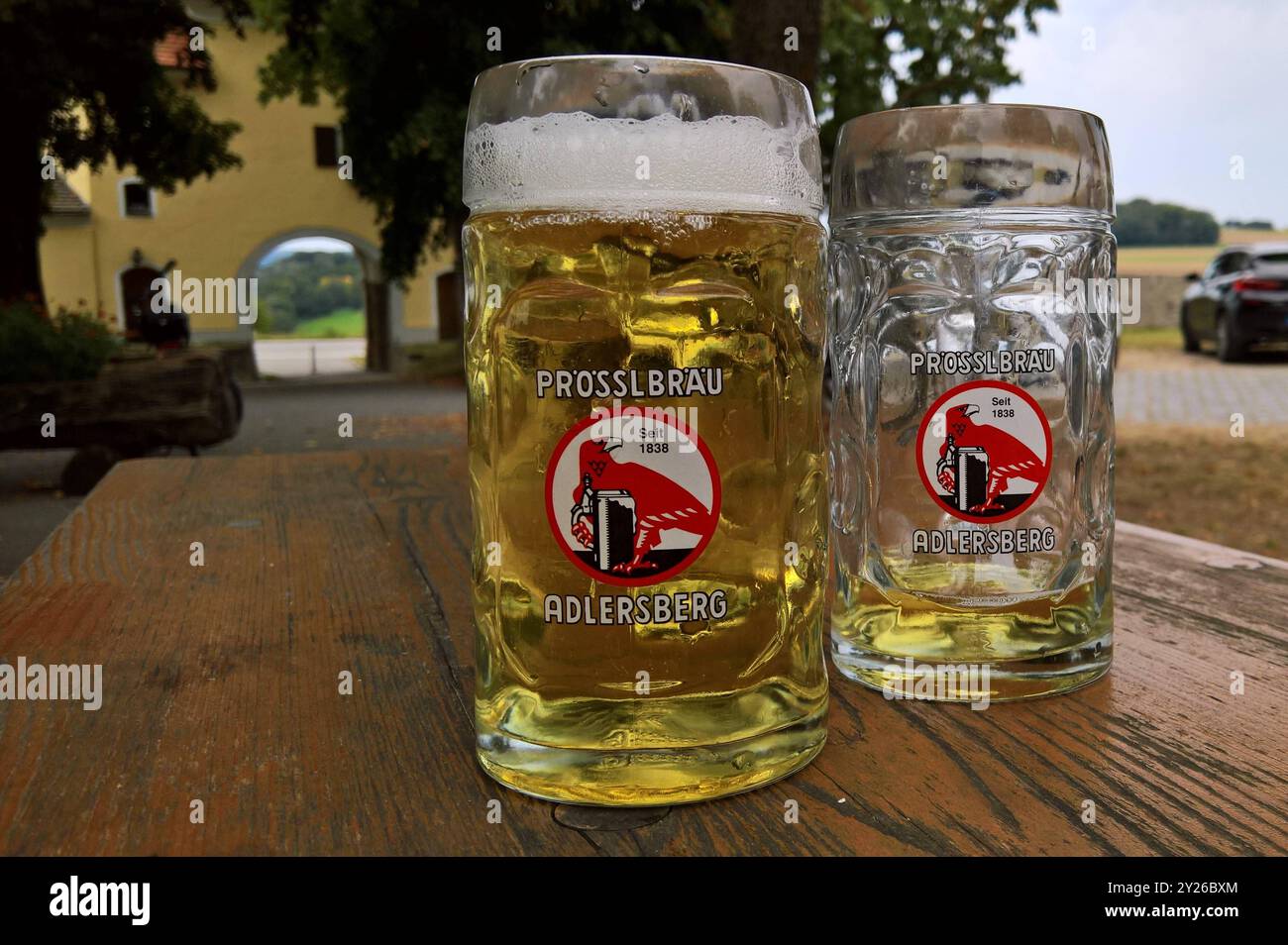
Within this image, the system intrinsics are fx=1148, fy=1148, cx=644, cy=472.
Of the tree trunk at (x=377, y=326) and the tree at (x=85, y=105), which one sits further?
the tree trunk at (x=377, y=326)

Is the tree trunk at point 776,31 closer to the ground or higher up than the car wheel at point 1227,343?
higher up

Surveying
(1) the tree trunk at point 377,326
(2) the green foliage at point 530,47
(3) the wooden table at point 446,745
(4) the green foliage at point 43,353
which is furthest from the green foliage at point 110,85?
(3) the wooden table at point 446,745

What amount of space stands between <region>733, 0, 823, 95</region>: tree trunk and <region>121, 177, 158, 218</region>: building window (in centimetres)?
1831

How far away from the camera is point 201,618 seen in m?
1.00

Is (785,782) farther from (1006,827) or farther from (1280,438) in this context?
(1280,438)

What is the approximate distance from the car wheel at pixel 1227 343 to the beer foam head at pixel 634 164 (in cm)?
1286

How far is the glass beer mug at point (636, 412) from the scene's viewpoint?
1.85ft

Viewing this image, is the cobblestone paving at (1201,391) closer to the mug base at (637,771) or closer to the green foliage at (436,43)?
the green foliage at (436,43)

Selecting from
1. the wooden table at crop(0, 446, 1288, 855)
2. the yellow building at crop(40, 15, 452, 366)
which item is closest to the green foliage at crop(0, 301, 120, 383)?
the wooden table at crop(0, 446, 1288, 855)

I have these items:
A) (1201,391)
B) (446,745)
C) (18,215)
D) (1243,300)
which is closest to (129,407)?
(18,215)

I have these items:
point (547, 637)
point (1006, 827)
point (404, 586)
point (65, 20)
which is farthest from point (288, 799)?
point (65, 20)

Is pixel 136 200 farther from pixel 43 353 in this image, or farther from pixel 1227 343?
pixel 1227 343

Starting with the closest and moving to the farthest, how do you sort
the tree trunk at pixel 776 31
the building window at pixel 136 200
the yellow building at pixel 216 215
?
the tree trunk at pixel 776 31
the yellow building at pixel 216 215
the building window at pixel 136 200

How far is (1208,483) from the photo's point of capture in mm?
6379
